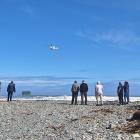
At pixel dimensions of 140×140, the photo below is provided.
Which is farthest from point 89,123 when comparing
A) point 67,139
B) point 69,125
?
point 67,139

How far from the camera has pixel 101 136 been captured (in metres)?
22.3

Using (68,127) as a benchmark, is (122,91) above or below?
above

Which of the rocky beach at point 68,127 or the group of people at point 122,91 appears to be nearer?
the rocky beach at point 68,127

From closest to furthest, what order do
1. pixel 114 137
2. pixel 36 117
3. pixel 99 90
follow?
pixel 114 137 → pixel 36 117 → pixel 99 90

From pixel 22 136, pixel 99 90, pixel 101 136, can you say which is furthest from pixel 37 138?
pixel 99 90

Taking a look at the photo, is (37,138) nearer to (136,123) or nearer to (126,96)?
(136,123)

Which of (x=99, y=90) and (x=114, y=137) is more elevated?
(x=99, y=90)

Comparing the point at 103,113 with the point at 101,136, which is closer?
the point at 101,136

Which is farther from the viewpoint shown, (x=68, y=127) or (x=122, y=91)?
(x=122, y=91)

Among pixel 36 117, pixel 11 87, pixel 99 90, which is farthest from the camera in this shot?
pixel 11 87

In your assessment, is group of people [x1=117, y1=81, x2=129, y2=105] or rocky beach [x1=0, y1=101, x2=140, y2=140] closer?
rocky beach [x1=0, y1=101, x2=140, y2=140]

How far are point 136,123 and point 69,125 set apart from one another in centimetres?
387

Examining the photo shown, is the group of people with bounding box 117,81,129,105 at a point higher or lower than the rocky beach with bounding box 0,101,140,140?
higher

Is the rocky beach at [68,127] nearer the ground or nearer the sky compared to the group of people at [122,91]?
nearer the ground
